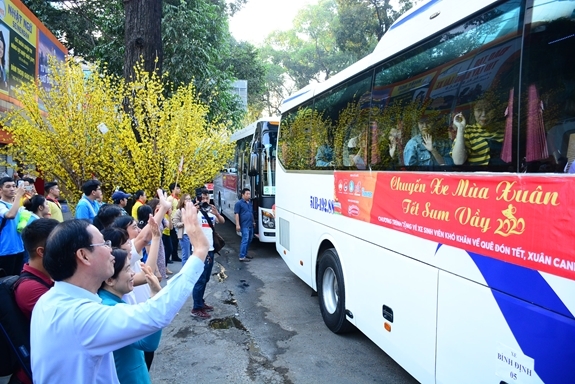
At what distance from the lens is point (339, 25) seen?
23812 millimetres

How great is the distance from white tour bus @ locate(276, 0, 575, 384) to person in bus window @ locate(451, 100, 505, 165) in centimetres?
1

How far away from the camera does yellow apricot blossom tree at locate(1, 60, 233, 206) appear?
867 cm

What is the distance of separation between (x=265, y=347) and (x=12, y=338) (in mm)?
3332

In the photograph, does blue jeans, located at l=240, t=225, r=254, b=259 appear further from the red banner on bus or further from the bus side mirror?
the red banner on bus

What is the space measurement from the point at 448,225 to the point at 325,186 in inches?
115

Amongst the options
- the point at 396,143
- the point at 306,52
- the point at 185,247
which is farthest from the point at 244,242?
the point at 306,52

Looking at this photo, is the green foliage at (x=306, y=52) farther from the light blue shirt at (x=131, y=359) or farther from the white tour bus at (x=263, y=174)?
the light blue shirt at (x=131, y=359)

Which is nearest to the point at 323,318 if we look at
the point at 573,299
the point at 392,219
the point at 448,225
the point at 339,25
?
the point at 392,219

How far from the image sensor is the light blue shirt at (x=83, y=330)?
1714 millimetres

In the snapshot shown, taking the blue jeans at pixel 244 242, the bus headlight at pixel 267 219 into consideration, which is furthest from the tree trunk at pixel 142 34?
the bus headlight at pixel 267 219

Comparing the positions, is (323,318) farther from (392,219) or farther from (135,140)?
(135,140)

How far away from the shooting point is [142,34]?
9.29 meters

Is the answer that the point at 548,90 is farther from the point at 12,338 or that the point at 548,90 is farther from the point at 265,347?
the point at 265,347

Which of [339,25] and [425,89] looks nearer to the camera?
[425,89]
